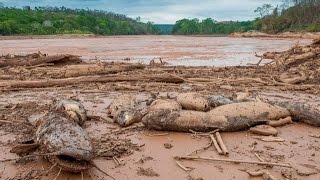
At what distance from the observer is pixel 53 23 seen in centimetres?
8200

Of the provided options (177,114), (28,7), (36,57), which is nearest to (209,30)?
(28,7)

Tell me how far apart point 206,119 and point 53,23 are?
8042cm

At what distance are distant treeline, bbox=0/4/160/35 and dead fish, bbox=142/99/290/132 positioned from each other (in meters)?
65.2

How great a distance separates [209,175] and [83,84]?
20.9 feet

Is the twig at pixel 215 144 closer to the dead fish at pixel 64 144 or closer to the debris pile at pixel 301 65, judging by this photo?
the dead fish at pixel 64 144

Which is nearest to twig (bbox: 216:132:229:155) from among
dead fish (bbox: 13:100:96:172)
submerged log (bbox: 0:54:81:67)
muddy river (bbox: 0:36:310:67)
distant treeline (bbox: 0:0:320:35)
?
dead fish (bbox: 13:100:96:172)

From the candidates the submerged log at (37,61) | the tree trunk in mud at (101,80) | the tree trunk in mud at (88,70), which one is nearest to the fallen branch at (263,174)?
the tree trunk in mud at (101,80)

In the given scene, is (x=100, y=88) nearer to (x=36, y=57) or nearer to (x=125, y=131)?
(x=125, y=131)

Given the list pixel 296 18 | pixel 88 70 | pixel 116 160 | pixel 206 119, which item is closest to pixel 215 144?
pixel 206 119

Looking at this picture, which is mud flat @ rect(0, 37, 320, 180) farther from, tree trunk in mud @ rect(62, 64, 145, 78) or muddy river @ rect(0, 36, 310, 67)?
muddy river @ rect(0, 36, 310, 67)

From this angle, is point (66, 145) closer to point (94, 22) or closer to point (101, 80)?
point (101, 80)

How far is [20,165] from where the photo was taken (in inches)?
174

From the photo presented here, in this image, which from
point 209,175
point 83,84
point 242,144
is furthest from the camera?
point 83,84

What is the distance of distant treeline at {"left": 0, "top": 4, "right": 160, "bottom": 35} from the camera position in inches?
2765
